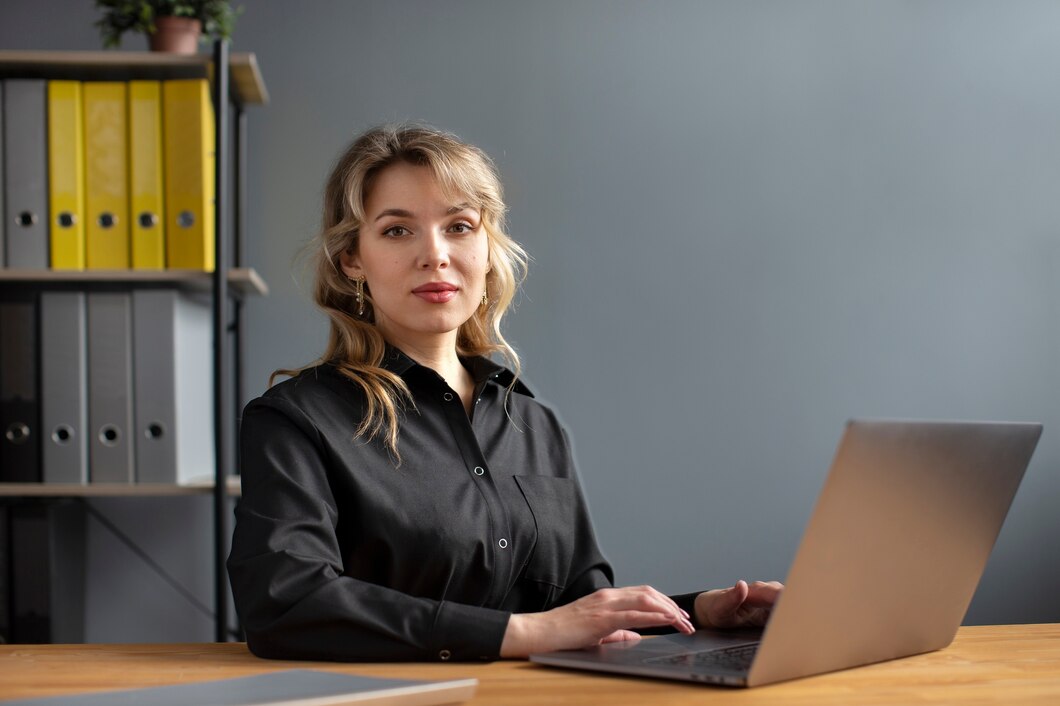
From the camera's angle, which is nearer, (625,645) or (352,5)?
(625,645)

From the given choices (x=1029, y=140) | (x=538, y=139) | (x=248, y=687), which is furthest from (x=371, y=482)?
(x=1029, y=140)

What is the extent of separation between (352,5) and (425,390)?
53.2 inches

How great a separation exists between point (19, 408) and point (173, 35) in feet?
2.52

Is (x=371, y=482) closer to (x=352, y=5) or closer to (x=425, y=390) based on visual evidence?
(x=425, y=390)

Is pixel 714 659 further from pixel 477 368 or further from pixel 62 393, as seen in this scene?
pixel 62 393

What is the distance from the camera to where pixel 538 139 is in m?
2.58

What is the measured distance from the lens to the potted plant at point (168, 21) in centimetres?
220

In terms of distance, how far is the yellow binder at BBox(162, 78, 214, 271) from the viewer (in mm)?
2154

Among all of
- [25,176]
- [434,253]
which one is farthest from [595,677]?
[25,176]

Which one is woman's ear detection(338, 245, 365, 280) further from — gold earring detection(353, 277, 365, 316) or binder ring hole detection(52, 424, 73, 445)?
binder ring hole detection(52, 424, 73, 445)

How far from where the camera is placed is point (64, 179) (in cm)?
214

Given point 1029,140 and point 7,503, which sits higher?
point 1029,140

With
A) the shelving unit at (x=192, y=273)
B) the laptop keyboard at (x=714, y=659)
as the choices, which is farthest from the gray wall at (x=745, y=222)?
the laptop keyboard at (x=714, y=659)

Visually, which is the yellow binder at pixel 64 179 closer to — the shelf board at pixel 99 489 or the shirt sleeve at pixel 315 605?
the shelf board at pixel 99 489
